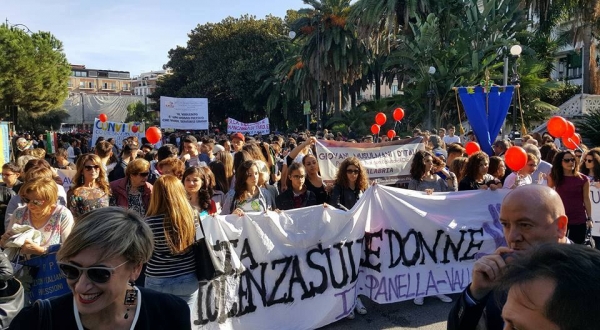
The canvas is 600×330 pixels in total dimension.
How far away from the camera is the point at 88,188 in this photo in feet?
16.4

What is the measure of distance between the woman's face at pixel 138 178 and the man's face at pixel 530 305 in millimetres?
4313

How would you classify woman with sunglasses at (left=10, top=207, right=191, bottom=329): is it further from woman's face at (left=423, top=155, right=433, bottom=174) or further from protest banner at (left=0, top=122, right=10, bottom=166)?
protest banner at (left=0, top=122, right=10, bottom=166)

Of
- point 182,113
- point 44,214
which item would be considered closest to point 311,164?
point 44,214

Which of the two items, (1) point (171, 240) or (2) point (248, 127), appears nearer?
(1) point (171, 240)

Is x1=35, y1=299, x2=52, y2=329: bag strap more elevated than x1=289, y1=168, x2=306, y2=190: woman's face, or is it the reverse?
x1=289, y1=168, x2=306, y2=190: woman's face

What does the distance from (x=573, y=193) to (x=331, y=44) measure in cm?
2747

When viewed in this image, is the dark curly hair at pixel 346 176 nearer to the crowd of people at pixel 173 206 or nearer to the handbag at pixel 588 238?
the crowd of people at pixel 173 206

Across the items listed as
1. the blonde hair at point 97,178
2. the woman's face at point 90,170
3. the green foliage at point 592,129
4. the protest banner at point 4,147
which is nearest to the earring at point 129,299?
the blonde hair at point 97,178

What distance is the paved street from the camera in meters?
4.99

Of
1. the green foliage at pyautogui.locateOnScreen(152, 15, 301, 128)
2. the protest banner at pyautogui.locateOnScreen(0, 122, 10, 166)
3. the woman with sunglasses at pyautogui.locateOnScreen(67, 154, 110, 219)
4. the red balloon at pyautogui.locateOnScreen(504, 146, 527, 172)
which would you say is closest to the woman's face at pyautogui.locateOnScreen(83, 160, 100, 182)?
the woman with sunglasses at pyautogui.locateOnScreen(67, 154, 110, 219)

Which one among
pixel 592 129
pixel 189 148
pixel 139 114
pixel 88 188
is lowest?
pixel 88 188

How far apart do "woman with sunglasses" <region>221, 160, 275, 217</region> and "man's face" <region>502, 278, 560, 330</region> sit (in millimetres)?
3924

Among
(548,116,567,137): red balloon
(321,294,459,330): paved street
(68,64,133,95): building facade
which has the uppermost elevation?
(68,64,133,95): building facade

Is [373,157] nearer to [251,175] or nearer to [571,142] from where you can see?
[251,175]
